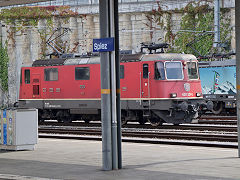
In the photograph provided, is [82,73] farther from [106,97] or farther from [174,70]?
[106,97]

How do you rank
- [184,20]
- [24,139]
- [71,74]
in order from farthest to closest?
[184,20]
[71,74]
[24,139]

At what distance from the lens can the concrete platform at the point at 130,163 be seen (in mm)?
11609

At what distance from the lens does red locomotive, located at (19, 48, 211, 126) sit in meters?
26.0

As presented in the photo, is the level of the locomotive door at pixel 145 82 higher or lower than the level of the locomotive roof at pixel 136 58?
lower

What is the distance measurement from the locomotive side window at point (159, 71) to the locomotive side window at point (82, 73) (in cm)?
400

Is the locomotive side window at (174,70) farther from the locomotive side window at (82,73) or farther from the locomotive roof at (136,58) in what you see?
the locomotive side window at (82,73)

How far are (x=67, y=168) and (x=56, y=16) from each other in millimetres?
43765

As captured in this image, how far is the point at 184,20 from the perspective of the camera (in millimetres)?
50188

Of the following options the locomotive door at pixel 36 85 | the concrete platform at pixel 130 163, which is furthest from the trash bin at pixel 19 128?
the locomotive door at pixel 36 85

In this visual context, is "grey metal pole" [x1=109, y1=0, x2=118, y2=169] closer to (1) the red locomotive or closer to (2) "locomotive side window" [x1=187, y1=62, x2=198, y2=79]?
(1) the red locomotive

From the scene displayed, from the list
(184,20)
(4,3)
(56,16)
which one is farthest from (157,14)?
A: (4,3)

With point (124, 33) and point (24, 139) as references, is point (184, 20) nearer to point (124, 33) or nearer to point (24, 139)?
point (124, 33)

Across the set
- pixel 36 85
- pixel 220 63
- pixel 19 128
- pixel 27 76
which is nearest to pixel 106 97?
pixel 19 128

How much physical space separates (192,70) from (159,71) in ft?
6.24
